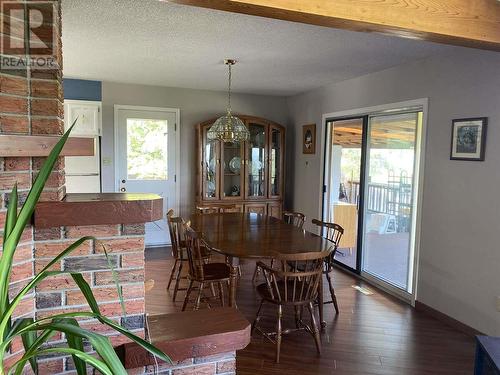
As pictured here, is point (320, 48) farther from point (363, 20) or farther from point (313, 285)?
point (313, 285)

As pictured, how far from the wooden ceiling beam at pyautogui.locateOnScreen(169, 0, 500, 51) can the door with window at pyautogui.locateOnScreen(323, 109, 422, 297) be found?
159 centimetres

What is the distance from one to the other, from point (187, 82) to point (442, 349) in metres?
4.16

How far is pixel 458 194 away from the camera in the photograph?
317 cm

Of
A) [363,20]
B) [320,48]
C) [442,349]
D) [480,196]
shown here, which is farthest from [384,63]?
[442,349]

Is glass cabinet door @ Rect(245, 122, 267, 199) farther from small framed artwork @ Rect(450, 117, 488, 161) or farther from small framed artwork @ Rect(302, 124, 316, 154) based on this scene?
small framed artwork @ Rect(450, 117, 488, 161)

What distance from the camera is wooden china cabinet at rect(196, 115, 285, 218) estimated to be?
5.43 meters

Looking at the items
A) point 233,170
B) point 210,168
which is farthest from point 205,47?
point 233,170

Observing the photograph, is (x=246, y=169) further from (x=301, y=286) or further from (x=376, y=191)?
(x=301, y=286)

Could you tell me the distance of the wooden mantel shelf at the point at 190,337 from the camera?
148 cm

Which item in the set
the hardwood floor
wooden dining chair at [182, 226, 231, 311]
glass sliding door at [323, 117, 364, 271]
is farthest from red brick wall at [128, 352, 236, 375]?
glass sliding door at [323, 117, 364, 271]

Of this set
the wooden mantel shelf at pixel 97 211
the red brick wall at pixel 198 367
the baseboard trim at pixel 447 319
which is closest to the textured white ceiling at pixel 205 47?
the wooden mantel shelf at pixel 97 211

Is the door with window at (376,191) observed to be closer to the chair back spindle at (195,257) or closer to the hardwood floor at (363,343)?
the hardwood floor at (363,343)

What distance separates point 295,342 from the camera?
2.85 metres

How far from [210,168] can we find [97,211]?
405 cm
